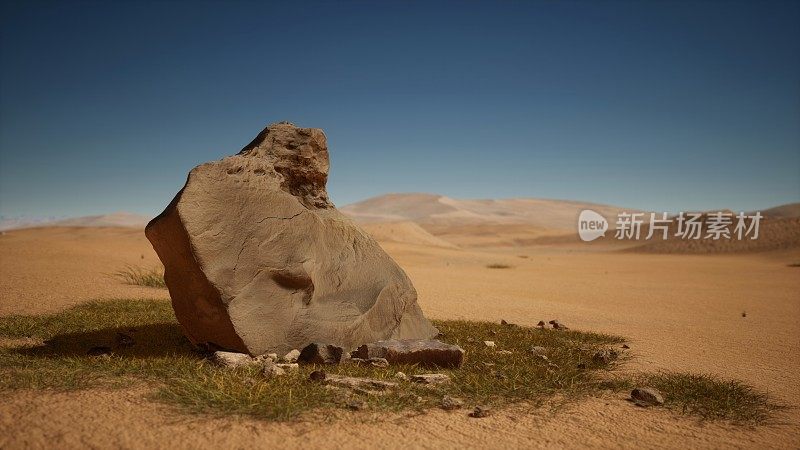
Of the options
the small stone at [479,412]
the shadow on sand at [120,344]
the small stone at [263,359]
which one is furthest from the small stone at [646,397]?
the shadow on sand at [120,344]

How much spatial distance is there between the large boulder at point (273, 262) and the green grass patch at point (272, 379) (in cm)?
65

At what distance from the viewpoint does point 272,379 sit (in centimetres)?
484

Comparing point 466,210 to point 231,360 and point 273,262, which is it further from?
point 231,360

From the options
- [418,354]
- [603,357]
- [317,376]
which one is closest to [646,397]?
[603,357]

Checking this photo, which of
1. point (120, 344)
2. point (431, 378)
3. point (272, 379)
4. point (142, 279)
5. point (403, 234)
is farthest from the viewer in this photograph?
point (403, 234)

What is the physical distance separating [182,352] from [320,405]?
8.97ft

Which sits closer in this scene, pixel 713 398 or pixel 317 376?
pixel 317 376

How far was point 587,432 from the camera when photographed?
4.21 meters

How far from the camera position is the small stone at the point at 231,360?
5315 mm

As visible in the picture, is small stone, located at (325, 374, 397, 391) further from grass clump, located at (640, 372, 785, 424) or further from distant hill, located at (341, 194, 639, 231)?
distant hill, located at (341, 194, 639, 231)

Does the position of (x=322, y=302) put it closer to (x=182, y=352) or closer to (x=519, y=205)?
(x=182, y=352)

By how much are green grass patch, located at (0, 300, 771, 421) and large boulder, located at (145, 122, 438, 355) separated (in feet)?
2.15

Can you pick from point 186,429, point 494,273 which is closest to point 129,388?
point 186,429

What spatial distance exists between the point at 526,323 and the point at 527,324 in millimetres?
126
